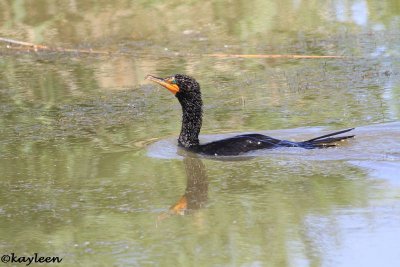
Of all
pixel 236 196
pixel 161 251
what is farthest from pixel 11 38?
pixel 161 251

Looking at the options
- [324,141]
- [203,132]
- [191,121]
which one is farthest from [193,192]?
[203,132]

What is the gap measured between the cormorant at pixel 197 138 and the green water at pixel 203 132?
124 millimetres

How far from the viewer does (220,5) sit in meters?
17.0

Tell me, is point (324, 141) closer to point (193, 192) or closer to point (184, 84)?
point (184, 84)

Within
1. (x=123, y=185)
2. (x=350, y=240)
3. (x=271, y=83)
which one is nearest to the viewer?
(x=350, y=240)

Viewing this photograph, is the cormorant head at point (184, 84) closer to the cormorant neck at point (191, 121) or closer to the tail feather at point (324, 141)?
the cormorant neck at point (191, 121)

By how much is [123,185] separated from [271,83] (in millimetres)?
4537

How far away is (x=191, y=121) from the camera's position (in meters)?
9.80

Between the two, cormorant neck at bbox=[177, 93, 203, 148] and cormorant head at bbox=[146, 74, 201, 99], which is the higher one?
cormorant head at bbox=[146, 74, 201, 99]

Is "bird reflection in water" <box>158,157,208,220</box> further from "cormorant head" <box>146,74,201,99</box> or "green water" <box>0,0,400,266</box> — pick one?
"cormorant head" <box>146,74,201,99</box>

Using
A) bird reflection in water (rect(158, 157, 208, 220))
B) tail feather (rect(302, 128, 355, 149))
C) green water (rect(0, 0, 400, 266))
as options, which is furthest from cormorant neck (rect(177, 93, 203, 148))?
tail feather (rect(302, 128, 355, 149))

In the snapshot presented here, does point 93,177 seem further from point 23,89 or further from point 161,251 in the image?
point 23,89

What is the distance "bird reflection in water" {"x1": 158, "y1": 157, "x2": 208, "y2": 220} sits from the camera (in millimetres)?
7270

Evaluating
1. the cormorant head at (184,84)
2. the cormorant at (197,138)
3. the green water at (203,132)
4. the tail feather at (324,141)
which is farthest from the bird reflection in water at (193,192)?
the tail feather at (324,141)
